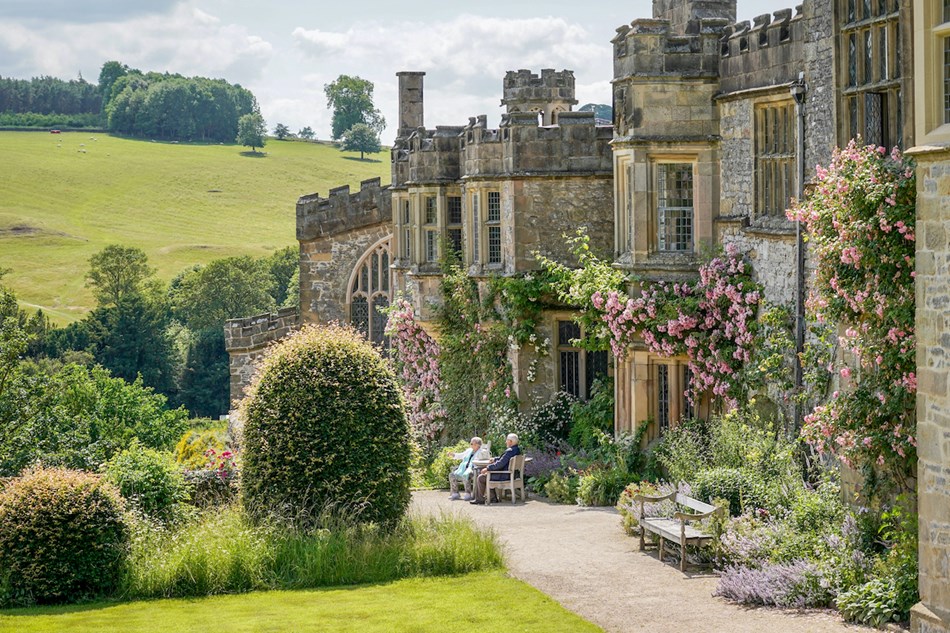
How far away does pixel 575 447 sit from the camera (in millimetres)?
23516

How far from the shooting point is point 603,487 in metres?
20.4

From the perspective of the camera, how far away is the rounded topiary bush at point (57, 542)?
15.2 metres

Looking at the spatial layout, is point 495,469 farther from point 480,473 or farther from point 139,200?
point 139,200

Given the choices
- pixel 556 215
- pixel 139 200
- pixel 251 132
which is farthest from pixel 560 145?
pixel 251 132

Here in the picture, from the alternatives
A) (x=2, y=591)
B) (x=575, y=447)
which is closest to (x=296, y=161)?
(x=575, y=447)

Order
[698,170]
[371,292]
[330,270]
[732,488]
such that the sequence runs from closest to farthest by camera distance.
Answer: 1. [732,488]
2. [698,170]
3. [371,292]
4. [330,270]

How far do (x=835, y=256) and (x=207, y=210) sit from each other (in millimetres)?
99931

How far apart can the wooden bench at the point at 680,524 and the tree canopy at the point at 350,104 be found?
107 m

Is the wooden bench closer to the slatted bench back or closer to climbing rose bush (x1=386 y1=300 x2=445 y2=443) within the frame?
the slatted bench back

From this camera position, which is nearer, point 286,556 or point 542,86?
point 286,556

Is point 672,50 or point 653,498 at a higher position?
point 672,50

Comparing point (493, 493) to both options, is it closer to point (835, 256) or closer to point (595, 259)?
point (595, 259)

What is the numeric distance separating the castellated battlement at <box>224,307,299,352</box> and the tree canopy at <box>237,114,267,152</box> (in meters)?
94.7

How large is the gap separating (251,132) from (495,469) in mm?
111191
